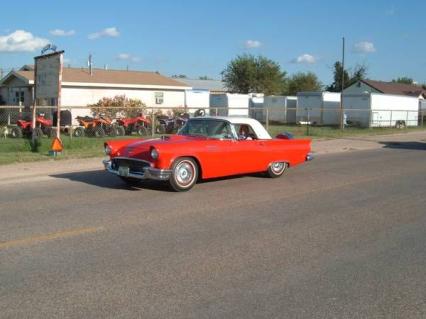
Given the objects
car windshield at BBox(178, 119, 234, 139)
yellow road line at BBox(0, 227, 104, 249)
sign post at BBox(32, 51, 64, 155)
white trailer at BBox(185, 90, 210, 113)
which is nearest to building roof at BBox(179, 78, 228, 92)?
white trailer at BBox(185, 90, 210, 113)

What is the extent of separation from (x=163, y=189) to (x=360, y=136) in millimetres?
20214

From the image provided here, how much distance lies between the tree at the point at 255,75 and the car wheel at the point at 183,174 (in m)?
55.8

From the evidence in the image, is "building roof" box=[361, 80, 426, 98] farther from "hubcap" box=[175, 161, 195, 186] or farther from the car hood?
"hubcap" box=[175, 161, 195, 186]

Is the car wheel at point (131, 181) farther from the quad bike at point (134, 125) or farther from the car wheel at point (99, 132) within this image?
the quad bike at point (134, 125)

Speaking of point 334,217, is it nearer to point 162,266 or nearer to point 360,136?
point 162,266

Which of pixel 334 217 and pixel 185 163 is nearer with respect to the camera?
pixel 334 217

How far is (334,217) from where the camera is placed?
308 inches

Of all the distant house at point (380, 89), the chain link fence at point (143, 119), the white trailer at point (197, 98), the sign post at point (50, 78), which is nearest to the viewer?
the sign post at point (50, 78)

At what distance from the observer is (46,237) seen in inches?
253

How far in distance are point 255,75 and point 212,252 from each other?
60.1 m

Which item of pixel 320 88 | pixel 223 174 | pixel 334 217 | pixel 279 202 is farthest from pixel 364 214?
pixel 320 88

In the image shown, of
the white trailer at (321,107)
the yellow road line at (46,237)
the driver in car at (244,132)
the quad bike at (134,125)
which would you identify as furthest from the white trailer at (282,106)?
the yellow road line at (46,237)

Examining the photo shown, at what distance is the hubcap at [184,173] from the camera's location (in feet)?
31.7

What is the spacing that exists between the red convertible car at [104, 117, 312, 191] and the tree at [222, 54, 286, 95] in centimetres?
5364
